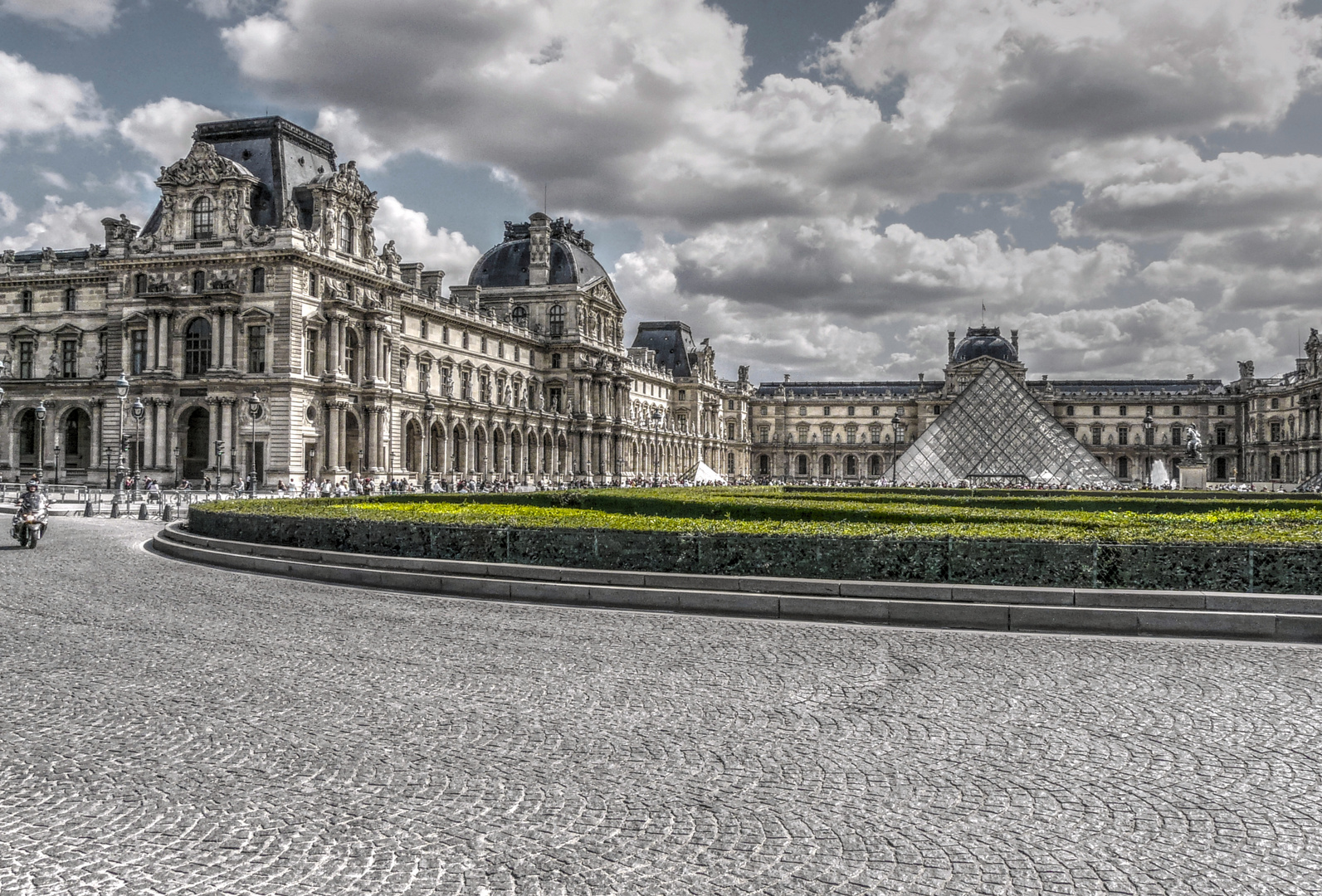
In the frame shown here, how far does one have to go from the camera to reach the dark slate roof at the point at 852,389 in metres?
118

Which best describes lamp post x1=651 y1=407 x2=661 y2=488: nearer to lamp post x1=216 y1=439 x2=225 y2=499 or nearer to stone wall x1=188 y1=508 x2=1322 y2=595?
lamp post x1=216 y1=439 x2=225 y2=499

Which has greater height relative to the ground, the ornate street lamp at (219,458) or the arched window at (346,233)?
the arched window at (346,233)

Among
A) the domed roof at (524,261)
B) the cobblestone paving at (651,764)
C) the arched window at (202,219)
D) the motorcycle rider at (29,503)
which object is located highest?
the domed roof at (524,261)

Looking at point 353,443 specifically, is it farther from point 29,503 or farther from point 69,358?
point 29,503

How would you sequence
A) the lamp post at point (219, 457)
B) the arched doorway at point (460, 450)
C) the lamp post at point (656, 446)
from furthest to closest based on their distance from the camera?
the lamp post at point (656, 446) → the arched doorway at point (460, 450) → the lamp post at point (219, 457)

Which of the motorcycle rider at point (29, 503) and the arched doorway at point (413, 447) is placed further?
the arched doorway at point (413, 447)

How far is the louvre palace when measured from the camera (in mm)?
44500

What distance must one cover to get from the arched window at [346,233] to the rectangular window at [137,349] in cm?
987

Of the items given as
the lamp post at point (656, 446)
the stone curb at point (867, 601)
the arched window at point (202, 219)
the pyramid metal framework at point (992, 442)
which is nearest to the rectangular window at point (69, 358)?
the arched window at point (202, 219)

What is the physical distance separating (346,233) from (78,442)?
61.7 ft

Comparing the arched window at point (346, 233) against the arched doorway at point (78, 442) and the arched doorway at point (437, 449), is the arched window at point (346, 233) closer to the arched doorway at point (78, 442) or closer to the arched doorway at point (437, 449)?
the arched doorway at point (437, 449)

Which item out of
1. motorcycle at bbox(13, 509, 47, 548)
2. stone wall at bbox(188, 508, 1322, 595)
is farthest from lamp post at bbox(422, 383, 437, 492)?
stone wall at bbox(188, 508, 1322, 595)

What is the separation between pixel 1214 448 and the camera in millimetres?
108062

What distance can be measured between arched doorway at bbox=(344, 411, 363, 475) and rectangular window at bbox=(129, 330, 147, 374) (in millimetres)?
9458
